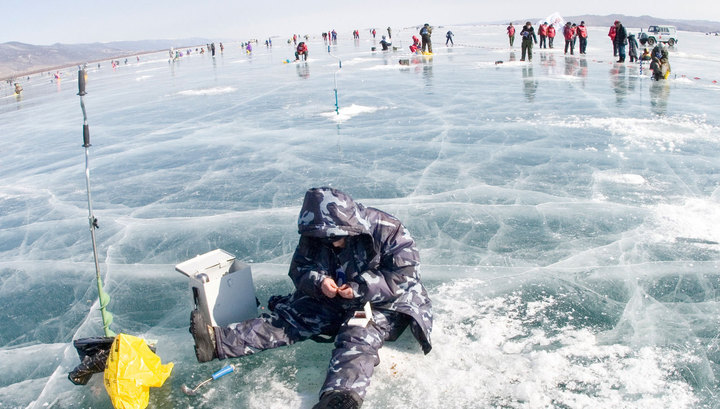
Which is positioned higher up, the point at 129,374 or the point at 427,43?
the point at 427,43

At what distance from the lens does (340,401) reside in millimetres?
2600

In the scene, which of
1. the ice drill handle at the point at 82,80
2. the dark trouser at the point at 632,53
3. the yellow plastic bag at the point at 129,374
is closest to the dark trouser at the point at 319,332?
the yellow plastic bag at the point at 129,374

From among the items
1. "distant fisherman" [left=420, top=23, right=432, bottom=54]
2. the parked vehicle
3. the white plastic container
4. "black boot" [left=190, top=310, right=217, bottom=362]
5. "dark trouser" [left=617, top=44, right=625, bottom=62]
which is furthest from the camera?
"distant fisherman" [left=420, top=23, right=432, bottom=54]

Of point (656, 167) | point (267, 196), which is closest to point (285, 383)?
point (267, 196)

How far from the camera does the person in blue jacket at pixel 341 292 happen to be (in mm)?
2955

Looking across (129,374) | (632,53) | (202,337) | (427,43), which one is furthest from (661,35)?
(129,374)

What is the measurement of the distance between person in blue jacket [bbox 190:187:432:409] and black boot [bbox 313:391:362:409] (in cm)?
28

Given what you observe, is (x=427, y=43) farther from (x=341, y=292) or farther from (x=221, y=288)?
(x=341, y=292)

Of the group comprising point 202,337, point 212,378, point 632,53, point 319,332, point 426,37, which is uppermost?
point 426,37

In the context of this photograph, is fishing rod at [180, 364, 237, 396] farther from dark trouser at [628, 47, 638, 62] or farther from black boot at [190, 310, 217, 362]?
dark trouser at [628, 47, 638, 62]

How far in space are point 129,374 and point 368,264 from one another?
146cm

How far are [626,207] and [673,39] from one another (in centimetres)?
2564

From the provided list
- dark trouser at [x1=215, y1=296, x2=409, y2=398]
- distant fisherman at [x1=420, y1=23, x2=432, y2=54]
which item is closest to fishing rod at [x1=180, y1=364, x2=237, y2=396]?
dark trouser at [x1=215, y1=296, x2=409, y2=398]

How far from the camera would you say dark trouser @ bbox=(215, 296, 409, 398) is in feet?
9.35
